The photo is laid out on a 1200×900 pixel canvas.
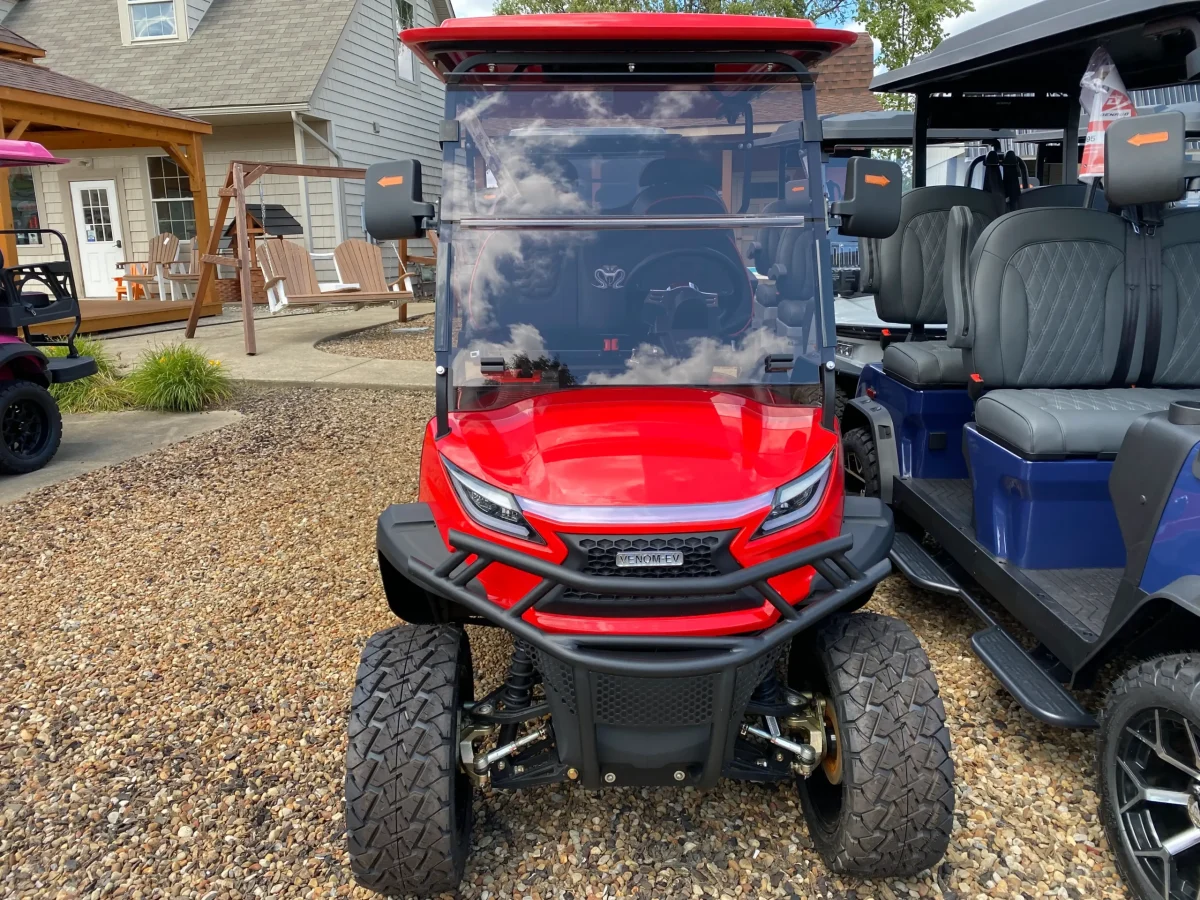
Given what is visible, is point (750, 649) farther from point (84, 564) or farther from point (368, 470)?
point (368, 470)

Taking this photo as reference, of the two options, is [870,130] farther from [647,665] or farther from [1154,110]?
[647,665]

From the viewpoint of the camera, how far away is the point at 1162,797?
202cm

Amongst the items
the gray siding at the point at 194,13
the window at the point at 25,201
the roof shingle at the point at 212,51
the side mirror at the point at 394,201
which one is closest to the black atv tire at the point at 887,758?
the side mirror at the point at 394,201

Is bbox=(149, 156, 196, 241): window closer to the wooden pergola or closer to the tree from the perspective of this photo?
the wooden pergola

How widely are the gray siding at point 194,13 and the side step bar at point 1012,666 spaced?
50.4 ft

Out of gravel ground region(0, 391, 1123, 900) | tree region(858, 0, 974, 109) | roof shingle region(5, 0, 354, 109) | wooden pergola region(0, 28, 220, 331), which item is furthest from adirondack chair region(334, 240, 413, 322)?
tree region(858, 0, 974, 109)

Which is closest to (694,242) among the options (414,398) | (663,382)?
(663,382)

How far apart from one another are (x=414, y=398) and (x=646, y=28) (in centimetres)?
590

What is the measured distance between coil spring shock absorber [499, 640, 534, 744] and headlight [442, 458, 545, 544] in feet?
1.00

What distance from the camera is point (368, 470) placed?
5.78 metres

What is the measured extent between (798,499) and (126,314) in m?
11.9

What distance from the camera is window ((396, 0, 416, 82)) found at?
16391 millimetres

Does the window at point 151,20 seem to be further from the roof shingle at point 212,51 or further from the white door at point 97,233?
the white door at point 97,233

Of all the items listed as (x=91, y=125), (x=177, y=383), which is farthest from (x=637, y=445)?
(x=91, y=125)
